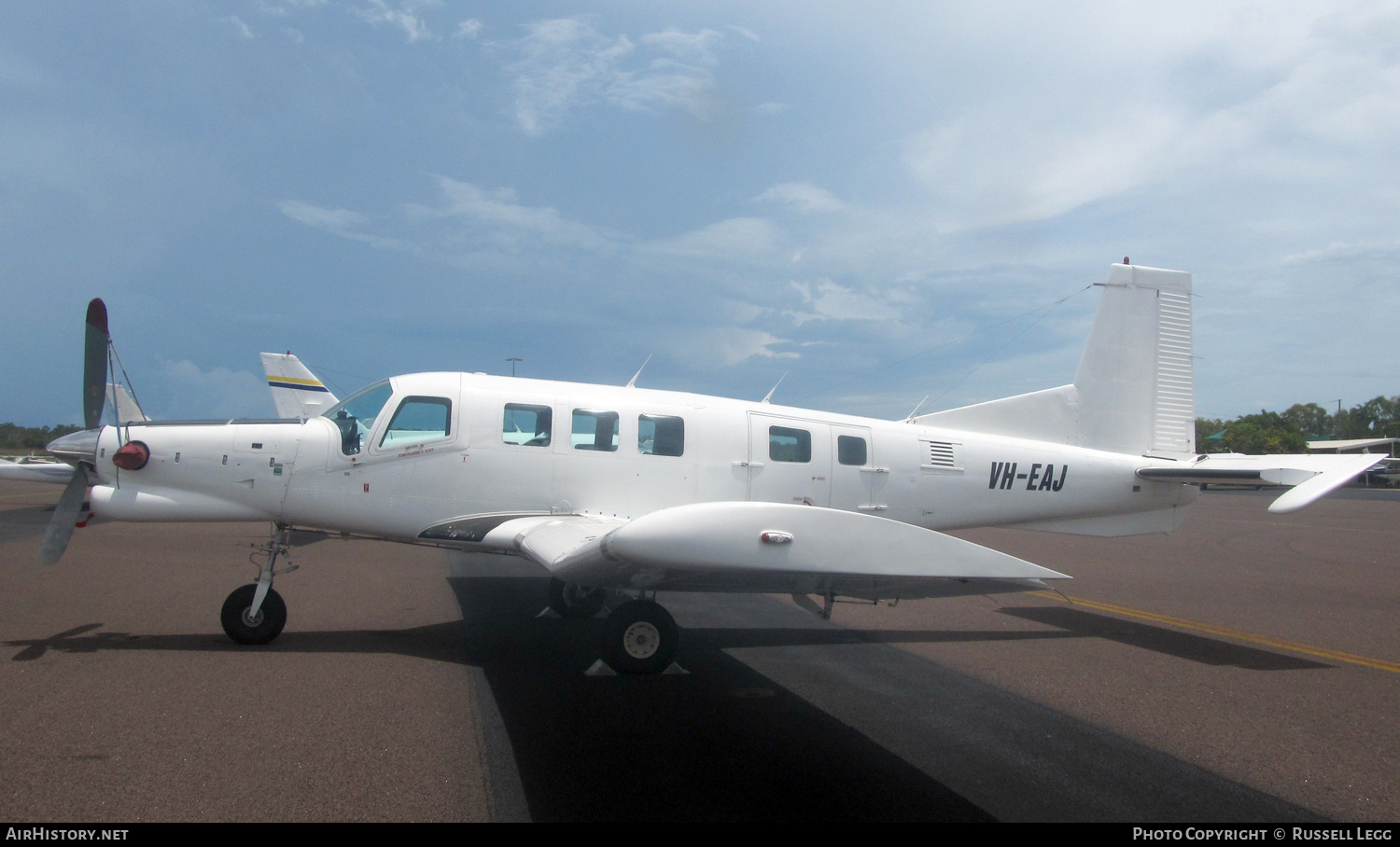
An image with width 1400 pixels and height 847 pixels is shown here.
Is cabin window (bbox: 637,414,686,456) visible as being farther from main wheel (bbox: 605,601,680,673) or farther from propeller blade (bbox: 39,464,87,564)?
propeller blade (bbox: 39,464,87,564)

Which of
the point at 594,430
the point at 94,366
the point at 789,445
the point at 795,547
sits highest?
the point at 94,366

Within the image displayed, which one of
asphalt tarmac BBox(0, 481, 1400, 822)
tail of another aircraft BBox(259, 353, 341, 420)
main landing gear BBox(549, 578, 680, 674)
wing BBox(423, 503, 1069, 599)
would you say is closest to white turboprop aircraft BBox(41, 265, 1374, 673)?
main landing gear BBox(549, 578, 680, 674)

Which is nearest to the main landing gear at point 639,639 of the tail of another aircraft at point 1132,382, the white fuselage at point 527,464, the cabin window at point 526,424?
the white fuselage at point 527,464

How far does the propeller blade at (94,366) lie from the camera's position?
721 centimetres

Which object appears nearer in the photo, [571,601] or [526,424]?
[526,424]

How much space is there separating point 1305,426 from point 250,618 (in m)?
142

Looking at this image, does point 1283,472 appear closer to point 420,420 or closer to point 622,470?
point 622,470

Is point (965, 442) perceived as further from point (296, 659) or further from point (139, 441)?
point (139, 441)

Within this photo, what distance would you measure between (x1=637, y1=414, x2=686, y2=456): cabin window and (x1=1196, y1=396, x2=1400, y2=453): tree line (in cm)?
8892

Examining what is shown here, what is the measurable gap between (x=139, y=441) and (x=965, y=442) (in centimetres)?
864

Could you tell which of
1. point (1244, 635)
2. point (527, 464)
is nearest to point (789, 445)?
point (527, 464)

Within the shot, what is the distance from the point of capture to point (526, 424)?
743 cm

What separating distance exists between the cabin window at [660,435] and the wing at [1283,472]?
4.95m

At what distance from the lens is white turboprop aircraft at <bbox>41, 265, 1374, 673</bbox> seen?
21.6 feet
